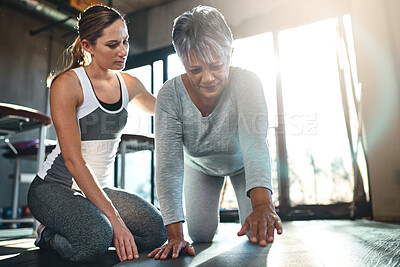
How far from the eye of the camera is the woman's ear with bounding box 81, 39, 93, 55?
1173mm

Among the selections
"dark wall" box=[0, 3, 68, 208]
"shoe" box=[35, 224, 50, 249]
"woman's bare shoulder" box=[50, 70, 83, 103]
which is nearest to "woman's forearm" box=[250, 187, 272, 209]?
"woman's bare shoulder" box=[50, 70, 83, 103]

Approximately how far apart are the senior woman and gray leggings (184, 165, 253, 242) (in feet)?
0.66

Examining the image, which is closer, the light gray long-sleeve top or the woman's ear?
the light gray long-sleeve top

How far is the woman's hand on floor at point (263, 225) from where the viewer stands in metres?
0.66

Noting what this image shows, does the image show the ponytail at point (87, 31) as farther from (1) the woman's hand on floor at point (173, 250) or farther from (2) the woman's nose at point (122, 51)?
(1) the woman's hand on floor at point (173, 250)

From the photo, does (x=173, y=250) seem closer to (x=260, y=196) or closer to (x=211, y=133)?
(x=260, y=196)

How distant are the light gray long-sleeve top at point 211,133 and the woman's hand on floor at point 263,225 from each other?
3.1 inches

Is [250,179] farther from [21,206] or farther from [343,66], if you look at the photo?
[21,206]

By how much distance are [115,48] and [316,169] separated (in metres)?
2.37

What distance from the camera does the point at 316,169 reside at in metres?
2.96

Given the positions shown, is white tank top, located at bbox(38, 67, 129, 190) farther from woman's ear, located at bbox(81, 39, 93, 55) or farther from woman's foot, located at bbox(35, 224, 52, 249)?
woman's foot, located at bbox(35, 224, 52, 249)

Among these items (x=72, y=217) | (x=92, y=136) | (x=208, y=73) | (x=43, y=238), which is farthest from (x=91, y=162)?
(x=208, y=73)

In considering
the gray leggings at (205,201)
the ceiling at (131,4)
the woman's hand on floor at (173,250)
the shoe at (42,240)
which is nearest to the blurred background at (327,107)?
the ceiling at (131,4)

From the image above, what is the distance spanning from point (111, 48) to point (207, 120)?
1.50ft
